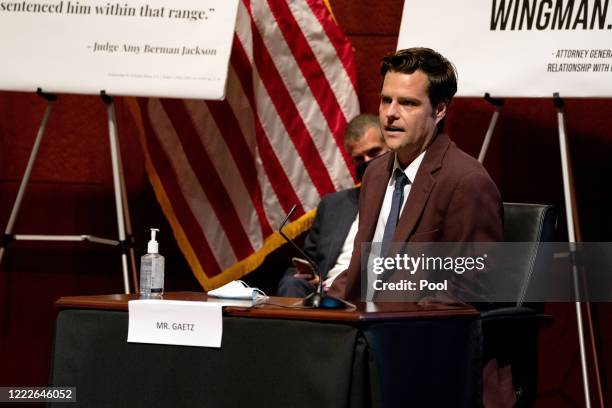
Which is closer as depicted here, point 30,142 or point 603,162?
point 603,162

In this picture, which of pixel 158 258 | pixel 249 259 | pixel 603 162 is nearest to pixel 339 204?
pixel 249 259

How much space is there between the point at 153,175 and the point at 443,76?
219 centimetres

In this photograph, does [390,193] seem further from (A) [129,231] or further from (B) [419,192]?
(A) [129,231]

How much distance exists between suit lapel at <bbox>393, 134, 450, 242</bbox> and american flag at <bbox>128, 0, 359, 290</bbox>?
5.48 feet

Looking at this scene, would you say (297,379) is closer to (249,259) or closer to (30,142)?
(249,259)

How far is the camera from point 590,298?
417 cm

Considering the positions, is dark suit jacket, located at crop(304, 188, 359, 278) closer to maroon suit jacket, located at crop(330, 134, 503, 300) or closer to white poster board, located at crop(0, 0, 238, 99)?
white poster board, located at crop(0, 0, 238, 99)

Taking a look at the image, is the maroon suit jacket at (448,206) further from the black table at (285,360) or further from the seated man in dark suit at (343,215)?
the seated man in dark suit at (343,215)

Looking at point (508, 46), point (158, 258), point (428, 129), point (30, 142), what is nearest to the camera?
point (158, 258)

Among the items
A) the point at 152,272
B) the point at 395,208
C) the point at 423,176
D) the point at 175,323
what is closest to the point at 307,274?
the point at 395,208

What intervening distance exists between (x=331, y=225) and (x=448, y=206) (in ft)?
4.94

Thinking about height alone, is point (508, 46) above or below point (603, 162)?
above

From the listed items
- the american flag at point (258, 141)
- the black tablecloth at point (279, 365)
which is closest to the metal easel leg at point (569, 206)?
the american flag at point (258, 141)

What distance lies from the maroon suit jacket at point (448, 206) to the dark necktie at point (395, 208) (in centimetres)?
6
